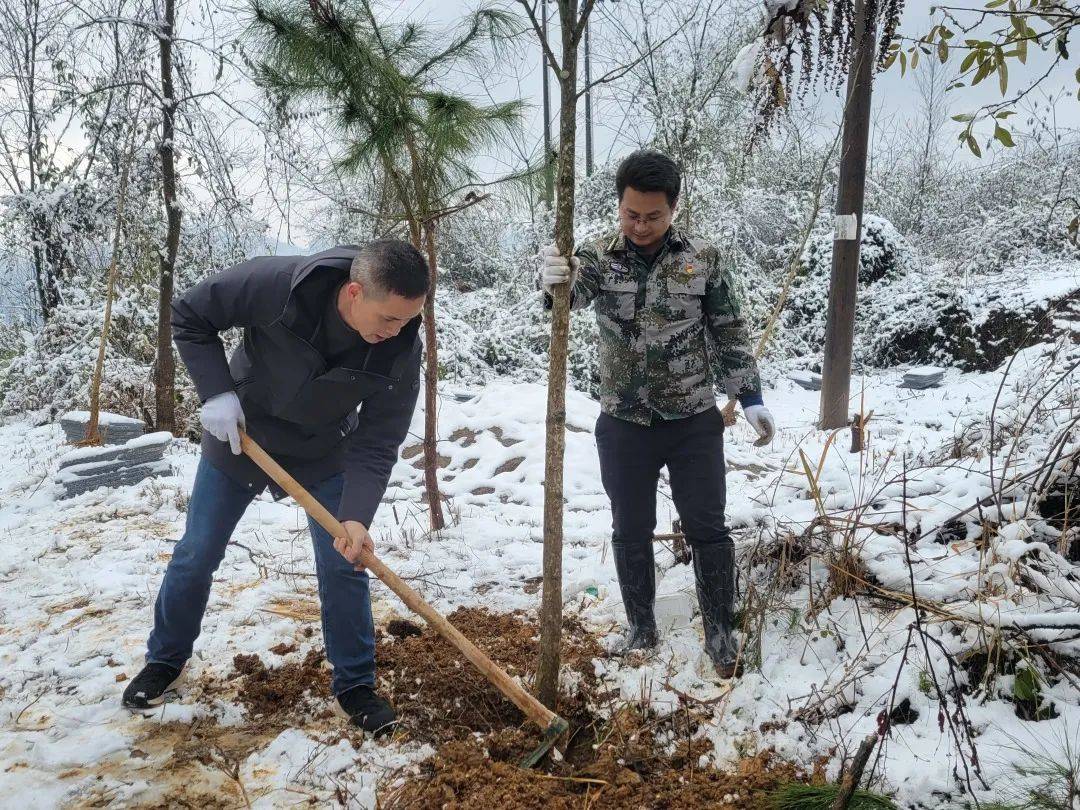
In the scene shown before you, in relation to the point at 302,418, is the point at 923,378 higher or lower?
lower

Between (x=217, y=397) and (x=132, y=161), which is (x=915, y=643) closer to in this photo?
(x=217, y=397)

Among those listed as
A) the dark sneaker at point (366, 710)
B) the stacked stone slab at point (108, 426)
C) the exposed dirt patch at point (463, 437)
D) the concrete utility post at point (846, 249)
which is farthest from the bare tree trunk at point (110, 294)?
the concrete utility post at point (846, 249)

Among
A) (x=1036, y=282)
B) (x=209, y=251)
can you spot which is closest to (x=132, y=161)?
(x=209, y=251)

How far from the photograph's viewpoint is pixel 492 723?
2.33 metres

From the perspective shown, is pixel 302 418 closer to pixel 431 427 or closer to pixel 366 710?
pixel 366 710

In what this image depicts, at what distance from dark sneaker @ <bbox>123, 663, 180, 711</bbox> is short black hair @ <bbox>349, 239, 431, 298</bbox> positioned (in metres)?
1.50

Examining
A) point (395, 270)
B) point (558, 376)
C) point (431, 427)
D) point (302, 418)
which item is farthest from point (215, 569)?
point (431, 427)

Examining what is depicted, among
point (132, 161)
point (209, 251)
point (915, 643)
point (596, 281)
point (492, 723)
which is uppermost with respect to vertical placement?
point (132, 161)

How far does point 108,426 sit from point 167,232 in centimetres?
181

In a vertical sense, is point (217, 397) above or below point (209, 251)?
below

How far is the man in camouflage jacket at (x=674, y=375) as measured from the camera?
2.43 meters

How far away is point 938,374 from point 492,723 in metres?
7.42

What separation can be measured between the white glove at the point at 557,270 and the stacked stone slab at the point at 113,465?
4481mm

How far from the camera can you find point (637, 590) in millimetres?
2635
